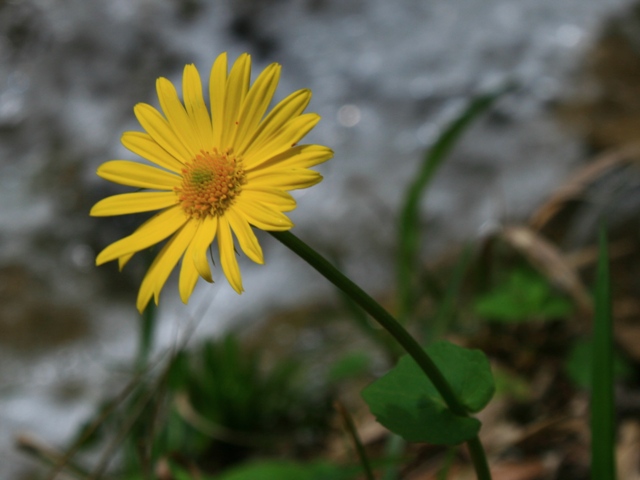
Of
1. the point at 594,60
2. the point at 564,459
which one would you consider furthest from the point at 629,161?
the point at 594,60

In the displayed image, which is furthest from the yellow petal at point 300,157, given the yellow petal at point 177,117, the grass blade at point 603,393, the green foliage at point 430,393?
the grass blade at point 603,393

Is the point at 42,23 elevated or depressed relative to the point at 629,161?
elevated

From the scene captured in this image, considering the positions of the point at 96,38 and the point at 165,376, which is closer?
the point at 165,376

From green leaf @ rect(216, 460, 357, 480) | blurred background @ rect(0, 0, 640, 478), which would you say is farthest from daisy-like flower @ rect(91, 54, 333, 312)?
blurred background @ rect(0, 0, 640, 478)

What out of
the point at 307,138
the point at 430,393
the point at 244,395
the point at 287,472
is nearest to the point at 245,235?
the point at 430,393

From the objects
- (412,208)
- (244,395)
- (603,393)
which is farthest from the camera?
(412,208)

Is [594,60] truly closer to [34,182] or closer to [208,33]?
[208,33]

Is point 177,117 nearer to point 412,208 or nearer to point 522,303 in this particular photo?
point 522,303
